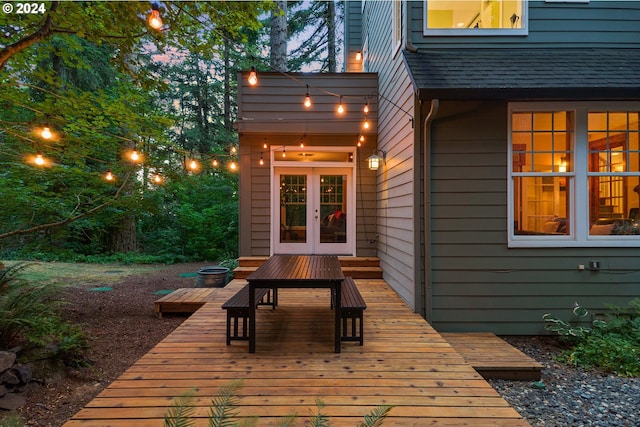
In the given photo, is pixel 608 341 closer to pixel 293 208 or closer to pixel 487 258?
pixel 487 258

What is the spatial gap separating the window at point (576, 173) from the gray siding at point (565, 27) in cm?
90

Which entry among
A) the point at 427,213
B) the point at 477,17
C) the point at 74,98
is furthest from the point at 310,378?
the point at 477,17

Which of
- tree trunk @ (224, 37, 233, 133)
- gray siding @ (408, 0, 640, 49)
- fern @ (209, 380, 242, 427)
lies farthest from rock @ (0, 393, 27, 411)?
tree trunk @ (224, 37, 233, 133)

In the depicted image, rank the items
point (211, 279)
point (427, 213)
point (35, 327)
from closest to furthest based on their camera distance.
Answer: point (35, 327), point (427, 213), point (211, 279)

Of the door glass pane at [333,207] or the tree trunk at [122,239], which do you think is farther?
the tree trunk at [122,239]

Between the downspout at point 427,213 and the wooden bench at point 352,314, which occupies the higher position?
the downspout at point 427,213

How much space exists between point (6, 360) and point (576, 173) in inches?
241

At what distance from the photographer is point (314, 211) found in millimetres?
6828

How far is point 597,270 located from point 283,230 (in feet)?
16.1

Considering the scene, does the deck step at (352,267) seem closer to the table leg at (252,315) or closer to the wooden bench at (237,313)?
the wooden bench at (237,313)

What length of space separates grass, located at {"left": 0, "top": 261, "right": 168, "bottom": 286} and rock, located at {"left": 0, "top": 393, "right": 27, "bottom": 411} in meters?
4.42

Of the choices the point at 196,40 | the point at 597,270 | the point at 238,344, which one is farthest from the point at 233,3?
the point at 597,270

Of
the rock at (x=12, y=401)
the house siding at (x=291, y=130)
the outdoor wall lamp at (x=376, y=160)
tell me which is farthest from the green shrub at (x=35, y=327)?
the outdoor wall lamp at (x=376, y=160)

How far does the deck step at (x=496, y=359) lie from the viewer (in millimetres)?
3084
